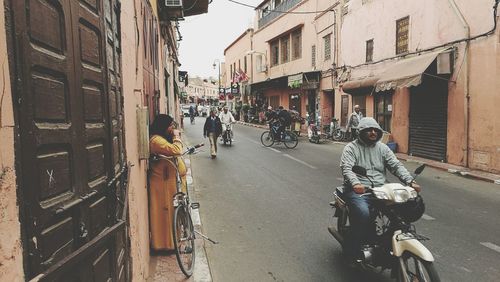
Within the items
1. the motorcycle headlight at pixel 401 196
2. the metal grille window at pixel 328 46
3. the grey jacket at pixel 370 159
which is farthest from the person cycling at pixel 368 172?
the metal grille window at pixel 328 46

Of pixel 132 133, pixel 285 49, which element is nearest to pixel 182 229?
pixel 132 133

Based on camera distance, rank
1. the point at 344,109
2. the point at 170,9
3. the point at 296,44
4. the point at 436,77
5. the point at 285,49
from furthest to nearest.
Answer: the point at 285,49 → the point at 296,44 → the point at 344,109 → the point at 436,77 → the point at 170,9

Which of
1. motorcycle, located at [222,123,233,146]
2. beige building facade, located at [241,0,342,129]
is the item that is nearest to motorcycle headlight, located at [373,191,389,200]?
motorcycle, located at [222,123,233,146]

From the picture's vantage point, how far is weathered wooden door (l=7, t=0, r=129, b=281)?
5.06 feet

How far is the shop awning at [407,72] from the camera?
12.6m

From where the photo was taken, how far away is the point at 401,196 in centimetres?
362

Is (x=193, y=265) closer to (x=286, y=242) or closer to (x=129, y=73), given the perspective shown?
(x=286, y=242)

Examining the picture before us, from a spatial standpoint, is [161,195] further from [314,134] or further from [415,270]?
[314,134]

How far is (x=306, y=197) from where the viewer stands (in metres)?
8.13

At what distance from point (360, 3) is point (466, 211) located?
14.1 meters

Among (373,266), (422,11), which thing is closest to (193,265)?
(373,266)

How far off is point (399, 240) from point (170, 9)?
816cm

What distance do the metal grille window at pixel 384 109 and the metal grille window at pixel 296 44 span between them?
41.5 feet

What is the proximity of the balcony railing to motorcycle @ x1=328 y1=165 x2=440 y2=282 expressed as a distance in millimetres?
25602
